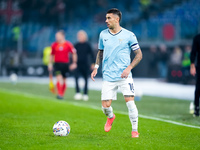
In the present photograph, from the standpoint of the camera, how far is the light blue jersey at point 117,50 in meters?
7.26

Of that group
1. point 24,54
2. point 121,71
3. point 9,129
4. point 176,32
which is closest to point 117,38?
point 121,71

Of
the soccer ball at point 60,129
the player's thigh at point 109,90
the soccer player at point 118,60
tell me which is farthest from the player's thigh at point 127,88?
the soccer ball at point 60,129

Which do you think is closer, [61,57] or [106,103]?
[106,103]

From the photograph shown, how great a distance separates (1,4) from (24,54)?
6.17 metres

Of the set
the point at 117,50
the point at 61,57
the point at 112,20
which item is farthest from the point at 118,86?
the point at 61,57

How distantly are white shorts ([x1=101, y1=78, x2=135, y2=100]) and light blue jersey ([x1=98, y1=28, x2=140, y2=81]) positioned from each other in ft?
0.24

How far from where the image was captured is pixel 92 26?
36812mm

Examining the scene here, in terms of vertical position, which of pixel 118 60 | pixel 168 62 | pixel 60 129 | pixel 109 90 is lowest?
pixel 168 62

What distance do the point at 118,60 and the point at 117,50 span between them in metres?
0.16

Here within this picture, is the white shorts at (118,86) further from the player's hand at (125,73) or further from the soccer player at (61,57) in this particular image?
the soccer player at (61,57)

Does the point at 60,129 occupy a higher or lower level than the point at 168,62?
higher

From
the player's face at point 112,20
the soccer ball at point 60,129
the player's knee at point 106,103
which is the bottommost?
the soccer ball at point 60,129

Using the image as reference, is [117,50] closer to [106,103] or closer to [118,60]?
[118,60]

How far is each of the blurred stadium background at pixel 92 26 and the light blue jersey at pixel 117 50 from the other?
1978 cm
